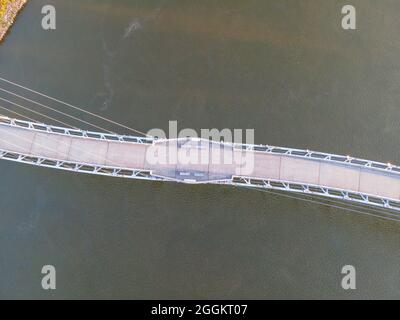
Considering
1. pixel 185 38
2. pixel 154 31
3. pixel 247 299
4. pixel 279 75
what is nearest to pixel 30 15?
pixel 154 31

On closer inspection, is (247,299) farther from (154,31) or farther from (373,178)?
(154,31)

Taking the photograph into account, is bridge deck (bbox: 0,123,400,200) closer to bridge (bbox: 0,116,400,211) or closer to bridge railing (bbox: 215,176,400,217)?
bridge (bbox: 0,116,400,211)

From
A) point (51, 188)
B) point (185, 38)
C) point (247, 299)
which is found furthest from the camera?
point (185, 38)

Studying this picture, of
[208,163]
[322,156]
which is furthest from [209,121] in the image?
[322,156]

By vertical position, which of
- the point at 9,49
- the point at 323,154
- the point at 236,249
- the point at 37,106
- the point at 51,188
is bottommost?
the point at 236,249

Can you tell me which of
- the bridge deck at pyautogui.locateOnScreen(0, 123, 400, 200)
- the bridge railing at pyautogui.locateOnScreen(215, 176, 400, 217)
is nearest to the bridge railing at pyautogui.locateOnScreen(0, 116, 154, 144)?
the bridge deck at pyautogui.locateOnScreen(0, 123, 400, 200)

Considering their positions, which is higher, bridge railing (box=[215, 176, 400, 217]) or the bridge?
the bridge
